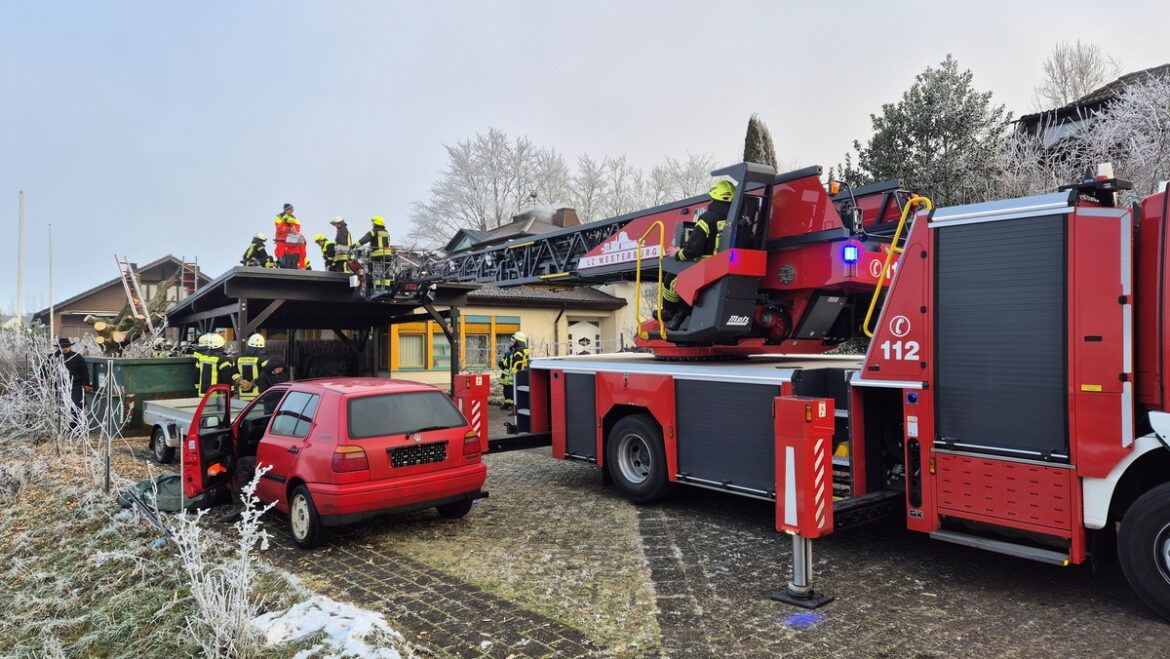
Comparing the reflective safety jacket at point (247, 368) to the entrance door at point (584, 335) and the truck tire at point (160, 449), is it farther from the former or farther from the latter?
the entrance door at point (584, 335)

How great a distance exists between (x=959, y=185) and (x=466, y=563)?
1527 centimetres

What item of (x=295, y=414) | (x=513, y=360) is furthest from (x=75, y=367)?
(x=295, y=414)

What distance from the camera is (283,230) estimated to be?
18031 mm

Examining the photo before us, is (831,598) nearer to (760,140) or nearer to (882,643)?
(882,643)

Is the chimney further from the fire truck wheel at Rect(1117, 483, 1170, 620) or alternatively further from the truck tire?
the fire truck wheel at Rect(1117, 483, 1170, 620)

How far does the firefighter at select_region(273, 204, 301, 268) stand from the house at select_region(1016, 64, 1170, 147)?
19787 mm

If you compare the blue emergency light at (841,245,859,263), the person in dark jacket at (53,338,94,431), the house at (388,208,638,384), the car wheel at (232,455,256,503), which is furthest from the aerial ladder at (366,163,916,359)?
the house at (388,208,638,384)

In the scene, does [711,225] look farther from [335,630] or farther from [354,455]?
[335,630]

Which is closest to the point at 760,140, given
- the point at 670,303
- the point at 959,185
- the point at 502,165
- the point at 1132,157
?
the point at 959,185

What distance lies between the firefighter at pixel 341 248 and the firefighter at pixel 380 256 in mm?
1090

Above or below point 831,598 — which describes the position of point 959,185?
above

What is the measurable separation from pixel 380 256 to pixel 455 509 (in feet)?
29.9

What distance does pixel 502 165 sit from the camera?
159 ft

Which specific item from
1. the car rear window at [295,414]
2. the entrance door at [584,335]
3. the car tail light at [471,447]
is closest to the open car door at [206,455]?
the car rear window at [295,414]
